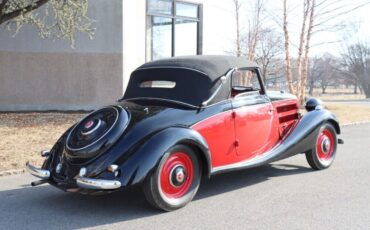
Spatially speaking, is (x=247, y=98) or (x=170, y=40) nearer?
(x=247, y=98)

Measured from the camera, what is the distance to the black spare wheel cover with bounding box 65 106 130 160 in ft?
17.1

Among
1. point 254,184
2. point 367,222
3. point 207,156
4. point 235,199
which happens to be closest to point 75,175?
point 207,156

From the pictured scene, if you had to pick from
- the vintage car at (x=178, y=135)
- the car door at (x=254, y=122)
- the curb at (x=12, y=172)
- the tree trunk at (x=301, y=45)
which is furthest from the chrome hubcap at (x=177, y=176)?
the tree trunk at (x=301, y=45)

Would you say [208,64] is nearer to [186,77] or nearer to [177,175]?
[186,77]

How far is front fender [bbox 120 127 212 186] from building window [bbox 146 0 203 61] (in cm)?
1141

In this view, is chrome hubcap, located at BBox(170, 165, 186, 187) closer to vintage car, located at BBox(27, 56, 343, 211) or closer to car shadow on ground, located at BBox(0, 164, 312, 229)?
vintage car, located at BBox(27, 56, 343, 211)

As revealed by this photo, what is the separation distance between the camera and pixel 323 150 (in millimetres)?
7527

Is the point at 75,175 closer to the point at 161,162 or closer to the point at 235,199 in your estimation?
the point at 161,162

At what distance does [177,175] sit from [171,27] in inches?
487

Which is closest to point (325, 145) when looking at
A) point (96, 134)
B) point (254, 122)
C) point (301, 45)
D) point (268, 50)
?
point (254, 122)

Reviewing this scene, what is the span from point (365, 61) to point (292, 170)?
66.9 m

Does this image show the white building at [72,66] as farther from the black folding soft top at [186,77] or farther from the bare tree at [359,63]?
the bare tree at [359,63]

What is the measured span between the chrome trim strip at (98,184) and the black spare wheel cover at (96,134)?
1.20ft

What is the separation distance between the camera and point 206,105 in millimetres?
5930
